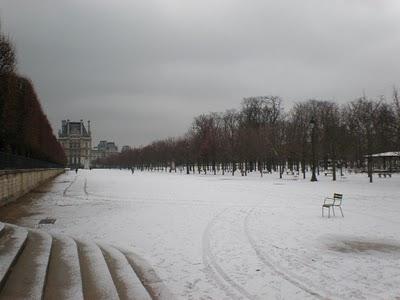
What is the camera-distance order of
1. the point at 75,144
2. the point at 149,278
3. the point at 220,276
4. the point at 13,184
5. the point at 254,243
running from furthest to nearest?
1. the point at 75,144
2. the point at 13,184
3. the point at 254,243
4. the point at 220,276
5. the point at 149,278

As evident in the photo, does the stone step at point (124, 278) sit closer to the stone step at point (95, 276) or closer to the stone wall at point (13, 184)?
the stone step at point (95, 276)

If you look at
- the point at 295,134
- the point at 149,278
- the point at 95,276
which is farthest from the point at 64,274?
the point at 295,134

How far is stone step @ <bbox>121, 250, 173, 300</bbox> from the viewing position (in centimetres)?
800

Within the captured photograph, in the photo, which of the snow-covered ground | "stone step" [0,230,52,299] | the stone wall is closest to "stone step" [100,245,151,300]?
the snow-covered ground

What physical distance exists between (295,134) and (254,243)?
52883 mm

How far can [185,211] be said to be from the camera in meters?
20.4

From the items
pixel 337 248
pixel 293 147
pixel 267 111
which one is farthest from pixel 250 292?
pixel 267 111

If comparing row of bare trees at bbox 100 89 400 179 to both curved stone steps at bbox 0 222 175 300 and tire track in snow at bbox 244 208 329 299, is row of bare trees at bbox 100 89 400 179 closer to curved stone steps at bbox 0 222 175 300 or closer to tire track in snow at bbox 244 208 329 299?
tire track in snow at bbox 244 208 329 299

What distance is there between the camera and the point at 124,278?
878 cm

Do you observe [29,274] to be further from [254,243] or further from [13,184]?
[13,184]

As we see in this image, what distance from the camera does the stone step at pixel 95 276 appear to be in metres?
7.55

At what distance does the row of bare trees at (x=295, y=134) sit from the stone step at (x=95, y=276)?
33.5 m

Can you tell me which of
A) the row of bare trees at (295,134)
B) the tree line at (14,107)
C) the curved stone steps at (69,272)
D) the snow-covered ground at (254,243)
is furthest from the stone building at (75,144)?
the curved stone steps at (69,272)

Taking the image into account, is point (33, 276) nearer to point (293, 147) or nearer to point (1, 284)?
point (1, 284)
